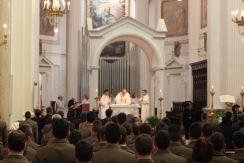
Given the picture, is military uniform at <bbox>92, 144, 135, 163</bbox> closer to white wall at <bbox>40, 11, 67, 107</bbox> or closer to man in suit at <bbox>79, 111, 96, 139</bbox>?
man in suit at <bbox>79, 111, 96, 139</bbox>

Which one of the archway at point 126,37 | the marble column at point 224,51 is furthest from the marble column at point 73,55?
the marble column at point 224,51

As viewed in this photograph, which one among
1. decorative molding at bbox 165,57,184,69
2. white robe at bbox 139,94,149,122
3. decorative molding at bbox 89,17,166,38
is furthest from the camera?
decorative molding at bbox 165,57,184,69

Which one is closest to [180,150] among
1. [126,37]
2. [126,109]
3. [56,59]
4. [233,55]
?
[233,55]

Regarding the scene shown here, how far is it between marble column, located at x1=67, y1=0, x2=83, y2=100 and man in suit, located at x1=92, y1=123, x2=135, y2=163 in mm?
28375

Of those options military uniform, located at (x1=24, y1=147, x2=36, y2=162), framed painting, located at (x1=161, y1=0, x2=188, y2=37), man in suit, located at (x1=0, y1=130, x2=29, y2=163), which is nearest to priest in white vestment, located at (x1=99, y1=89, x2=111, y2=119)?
framed painting, located at (x1=161, y1=0, x2=188, y2=37)

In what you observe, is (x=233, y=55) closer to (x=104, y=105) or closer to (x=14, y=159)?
(x=104, y=105)

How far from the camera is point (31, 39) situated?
20.2 metres

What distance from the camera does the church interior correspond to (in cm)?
2047

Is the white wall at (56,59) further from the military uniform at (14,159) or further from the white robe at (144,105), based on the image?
the military uniform at (14,159)

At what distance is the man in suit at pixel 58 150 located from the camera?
7.84 metres

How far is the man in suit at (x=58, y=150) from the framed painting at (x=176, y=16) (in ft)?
91.5

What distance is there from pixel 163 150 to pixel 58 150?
55.6 inches

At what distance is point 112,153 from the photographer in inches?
294

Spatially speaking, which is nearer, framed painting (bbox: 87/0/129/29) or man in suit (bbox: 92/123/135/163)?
man in suit (bbox: 92/123/135/163)
